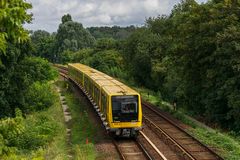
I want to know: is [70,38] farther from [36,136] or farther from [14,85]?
[36,136]

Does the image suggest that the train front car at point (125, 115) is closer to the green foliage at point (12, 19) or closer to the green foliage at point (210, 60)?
the green foliage at point (210, 60)

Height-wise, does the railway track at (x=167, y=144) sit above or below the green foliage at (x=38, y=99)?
below

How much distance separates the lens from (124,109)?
21047 mm

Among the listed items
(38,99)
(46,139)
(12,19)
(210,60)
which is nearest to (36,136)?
Result: (46,139)

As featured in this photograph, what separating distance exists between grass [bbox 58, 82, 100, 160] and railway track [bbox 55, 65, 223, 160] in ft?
4.73

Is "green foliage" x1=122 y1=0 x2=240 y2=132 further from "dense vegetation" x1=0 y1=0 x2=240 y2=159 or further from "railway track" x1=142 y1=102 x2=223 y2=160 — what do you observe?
"railway track" x1=142 y1=102 x2=223 y2=160

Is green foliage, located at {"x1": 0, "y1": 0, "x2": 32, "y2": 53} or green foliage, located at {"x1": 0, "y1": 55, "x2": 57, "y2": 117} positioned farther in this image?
green foliage, located at {"x1": 0, "y1": 55, "x2": 57, "y2": 117}

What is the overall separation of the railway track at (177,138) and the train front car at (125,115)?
1.95 metres

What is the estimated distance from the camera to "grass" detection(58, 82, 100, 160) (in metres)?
19.0

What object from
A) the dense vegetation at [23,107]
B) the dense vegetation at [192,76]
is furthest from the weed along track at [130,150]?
the dense vegetation at [192,76]

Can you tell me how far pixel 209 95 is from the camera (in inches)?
1030

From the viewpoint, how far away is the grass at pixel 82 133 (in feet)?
62.4

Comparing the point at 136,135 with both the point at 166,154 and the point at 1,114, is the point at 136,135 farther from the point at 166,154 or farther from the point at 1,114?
the point at 1,114

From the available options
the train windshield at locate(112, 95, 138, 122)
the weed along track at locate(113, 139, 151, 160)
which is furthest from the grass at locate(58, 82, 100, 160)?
the train windshield at locate(112, 95, 138, 122)
